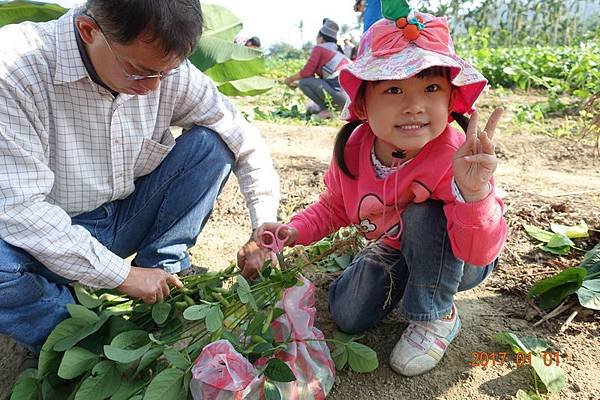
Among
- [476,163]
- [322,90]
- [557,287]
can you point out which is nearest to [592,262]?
[557,287]

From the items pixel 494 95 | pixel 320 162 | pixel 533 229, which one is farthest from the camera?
pixel 494 95

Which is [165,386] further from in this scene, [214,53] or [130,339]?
[214,53]

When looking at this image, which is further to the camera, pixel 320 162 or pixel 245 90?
pixel 320 162

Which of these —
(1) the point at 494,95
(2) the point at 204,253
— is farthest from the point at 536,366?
(1) the point at 494,95

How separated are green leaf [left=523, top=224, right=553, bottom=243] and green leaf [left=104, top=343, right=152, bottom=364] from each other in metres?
1.32

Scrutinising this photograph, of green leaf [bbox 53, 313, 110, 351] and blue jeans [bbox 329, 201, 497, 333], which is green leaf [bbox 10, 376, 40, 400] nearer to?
green leaf [bbox 53, 313, 110, 351]

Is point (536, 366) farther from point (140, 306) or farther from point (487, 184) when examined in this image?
point (140, 306)

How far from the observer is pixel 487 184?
1.17 metres

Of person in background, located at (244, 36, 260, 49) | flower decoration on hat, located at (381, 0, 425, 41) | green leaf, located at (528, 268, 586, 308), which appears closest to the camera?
flower decoration on hat, located at (381, 0, 425, 41)

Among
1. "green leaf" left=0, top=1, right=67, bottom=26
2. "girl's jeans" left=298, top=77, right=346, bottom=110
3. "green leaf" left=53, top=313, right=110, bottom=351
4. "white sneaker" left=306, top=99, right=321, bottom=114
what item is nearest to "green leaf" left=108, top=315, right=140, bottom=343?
"green leaf" left=53, top=313, right=110, bottom=351

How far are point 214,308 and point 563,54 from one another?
8672 millimetres

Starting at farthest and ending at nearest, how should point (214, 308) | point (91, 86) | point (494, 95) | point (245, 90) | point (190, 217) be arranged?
1. point (494, 95)
2. point (245, 90)
3. point (190, 217)
4. point (91, 86)
5. point (214, 308)

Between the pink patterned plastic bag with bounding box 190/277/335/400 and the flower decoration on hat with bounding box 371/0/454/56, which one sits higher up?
the flower decoration on hat with bounding box 371/0/454/56

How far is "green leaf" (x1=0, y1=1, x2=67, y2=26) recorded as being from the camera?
201 cm
